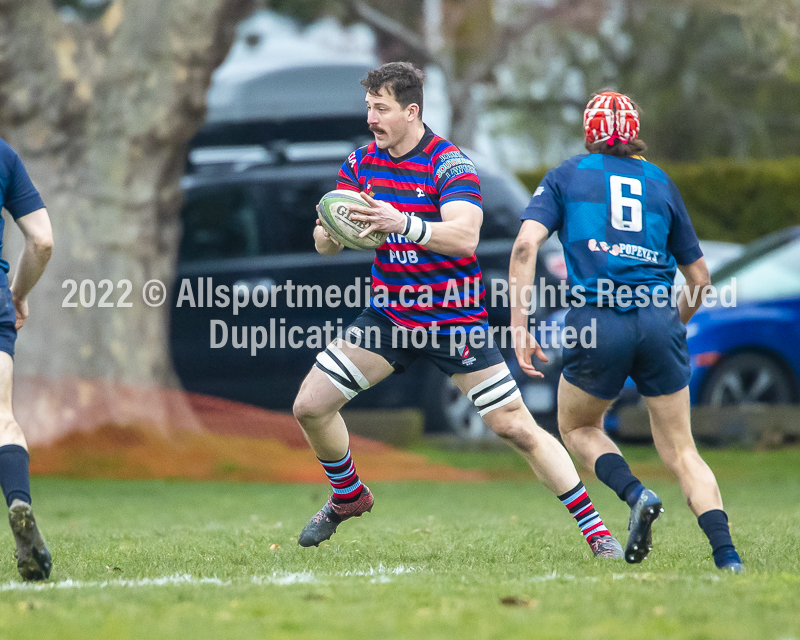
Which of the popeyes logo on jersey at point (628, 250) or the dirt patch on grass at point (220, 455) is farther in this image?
the dirt patch on grass at point (220, 455)

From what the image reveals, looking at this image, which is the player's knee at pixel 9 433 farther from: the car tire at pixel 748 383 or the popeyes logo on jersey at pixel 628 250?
the car tire at pixel 748 383

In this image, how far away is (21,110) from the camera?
9.91m

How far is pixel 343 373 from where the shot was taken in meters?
5.39

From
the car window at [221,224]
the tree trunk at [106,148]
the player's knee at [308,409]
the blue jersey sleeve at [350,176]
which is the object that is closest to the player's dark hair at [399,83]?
the blue jersey sleeve at [350,176]

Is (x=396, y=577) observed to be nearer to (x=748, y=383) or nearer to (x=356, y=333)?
(x=356, y=333)

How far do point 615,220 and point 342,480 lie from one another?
190 centimetres

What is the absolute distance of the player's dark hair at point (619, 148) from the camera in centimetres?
497

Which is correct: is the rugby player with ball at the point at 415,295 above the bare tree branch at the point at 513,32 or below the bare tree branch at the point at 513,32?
below

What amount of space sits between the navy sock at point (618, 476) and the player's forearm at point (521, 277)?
2.30ft

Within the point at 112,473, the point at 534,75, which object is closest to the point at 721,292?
the point at 112,473

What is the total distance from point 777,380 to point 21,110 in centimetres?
718

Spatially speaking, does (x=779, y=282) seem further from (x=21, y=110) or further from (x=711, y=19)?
(x=711, y=19)

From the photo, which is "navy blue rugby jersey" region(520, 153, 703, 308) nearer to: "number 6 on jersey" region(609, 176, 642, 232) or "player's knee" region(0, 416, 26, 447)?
"number 6 on jersey" region(609, 176, 642, 232)

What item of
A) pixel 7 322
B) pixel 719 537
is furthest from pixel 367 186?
pixel 719 537
